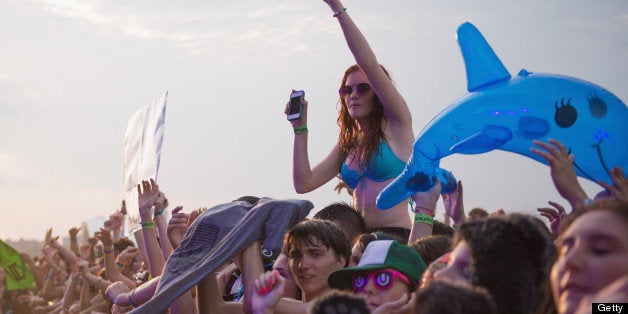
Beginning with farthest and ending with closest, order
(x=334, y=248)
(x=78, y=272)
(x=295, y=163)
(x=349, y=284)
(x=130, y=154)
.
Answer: (x=78, y=272), (x=130, y=154), (x=295, y=163), (x=334, y=248), (x=349, y=284)

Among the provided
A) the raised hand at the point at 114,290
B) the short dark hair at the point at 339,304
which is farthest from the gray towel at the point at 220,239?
the raised hand at the point at 114,290

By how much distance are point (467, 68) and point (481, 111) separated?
25 cm

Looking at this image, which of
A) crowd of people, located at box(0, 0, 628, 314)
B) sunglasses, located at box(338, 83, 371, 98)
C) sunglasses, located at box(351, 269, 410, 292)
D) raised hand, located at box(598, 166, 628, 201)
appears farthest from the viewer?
sunglasses, located at box(338, 83, 371, 98)

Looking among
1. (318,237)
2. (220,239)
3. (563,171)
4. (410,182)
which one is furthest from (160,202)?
(563,171)

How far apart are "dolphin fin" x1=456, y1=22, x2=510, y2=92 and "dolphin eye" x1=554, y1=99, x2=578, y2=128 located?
0.33 metres

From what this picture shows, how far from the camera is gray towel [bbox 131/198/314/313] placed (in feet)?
12.5

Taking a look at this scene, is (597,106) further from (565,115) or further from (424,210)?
(424,210)

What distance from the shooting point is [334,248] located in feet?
13.2

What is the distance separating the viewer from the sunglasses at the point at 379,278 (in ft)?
10.7

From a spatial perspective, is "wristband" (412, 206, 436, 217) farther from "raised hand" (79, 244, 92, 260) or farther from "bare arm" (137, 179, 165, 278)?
"raised hand" (79, 244, 92, 260)

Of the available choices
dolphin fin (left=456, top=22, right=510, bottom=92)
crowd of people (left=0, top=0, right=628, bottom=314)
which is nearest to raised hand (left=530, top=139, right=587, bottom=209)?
crowd of people (left=0, top=0, right=628, bottom=314)

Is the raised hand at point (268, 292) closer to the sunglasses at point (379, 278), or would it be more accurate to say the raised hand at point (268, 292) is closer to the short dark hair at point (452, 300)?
the sunglasses at point (379, 278)

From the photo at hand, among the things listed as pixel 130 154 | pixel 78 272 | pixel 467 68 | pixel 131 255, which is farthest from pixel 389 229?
pixel 78 272

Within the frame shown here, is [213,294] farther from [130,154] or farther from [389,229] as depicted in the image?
[130,154]
